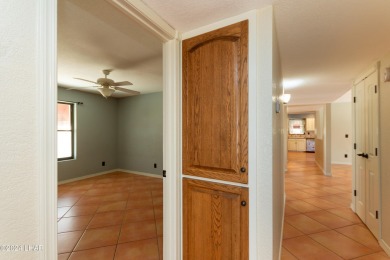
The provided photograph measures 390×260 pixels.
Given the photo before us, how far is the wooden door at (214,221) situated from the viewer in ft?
4.48

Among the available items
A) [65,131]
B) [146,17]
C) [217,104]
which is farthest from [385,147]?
[65,131]

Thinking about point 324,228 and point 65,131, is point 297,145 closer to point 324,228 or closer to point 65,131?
point 324,228

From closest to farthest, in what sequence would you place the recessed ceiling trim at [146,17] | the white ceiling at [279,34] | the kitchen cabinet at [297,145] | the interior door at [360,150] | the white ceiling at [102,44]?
the recessed ceiling trim at [146,17], the white ceiling at [279,34], the white ceiling at [102,44], the interior door at [360,150], the kitchen cabinet at [297,145]

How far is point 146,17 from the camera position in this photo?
133 cm

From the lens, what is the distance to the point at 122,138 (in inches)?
241

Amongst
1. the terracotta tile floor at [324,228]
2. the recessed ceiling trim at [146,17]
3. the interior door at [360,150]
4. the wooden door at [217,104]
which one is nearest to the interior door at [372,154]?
the interior door at [360,150]

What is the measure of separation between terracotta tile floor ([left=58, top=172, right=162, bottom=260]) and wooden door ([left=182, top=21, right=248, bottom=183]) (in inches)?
51.8

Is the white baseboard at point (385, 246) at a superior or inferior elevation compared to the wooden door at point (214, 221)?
inferior

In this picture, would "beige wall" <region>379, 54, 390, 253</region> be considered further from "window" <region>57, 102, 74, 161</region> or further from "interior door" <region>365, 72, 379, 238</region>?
"window" <region>57, 102, 74, 161</region>

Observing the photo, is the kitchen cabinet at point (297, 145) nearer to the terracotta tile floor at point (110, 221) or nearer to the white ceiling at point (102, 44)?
the terracotta tile floor at point (110, 221)

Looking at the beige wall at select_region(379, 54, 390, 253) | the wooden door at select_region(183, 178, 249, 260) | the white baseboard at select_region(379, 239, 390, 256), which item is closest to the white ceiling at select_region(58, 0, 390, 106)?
the beige wall at select_region(379, 54, 390, 253)

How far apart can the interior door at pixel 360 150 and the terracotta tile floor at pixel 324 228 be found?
0.79ft

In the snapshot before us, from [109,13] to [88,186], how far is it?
4.06 m

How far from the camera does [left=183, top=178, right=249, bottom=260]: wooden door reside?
4.48 ft
